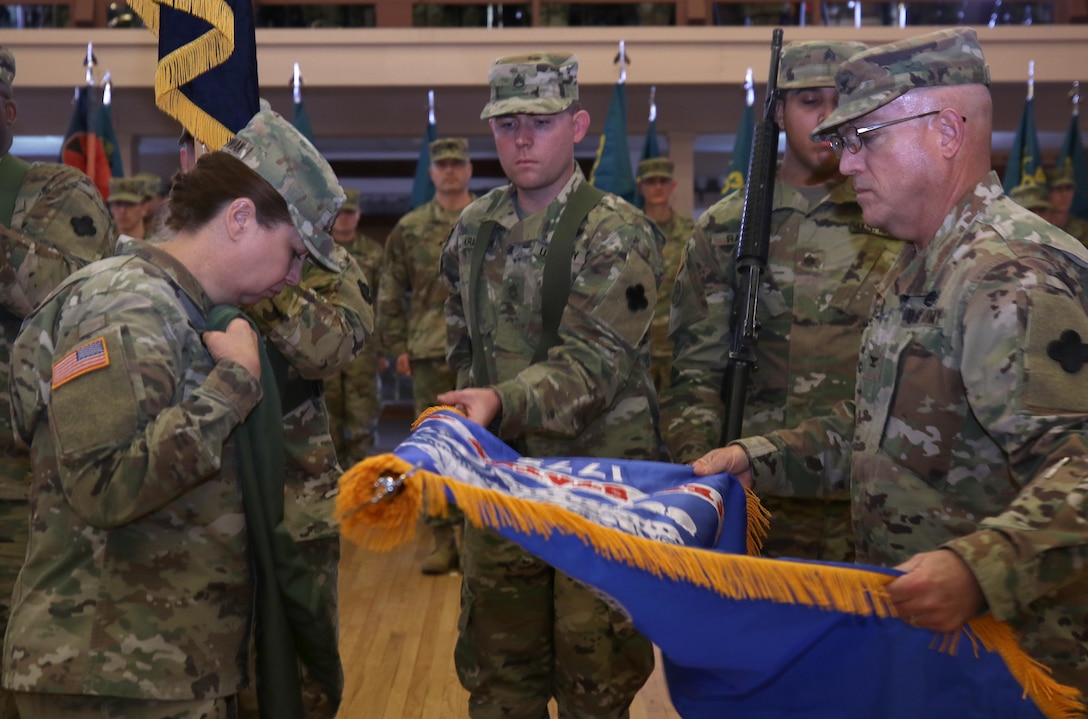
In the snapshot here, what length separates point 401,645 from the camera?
13.8ft

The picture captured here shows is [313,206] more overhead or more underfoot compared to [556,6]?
more underfoot

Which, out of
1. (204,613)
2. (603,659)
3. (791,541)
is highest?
(204,613)

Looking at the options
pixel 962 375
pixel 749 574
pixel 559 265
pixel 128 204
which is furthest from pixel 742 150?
pixel 749 574

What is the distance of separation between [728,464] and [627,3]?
845 cm

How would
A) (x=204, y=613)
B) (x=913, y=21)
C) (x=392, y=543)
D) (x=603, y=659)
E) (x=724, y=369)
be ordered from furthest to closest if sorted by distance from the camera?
1. (x=913, y=21)
2. (x=724, y=369)
3. (x=603, y=659)
4. (x=204, y=613)
5. (x=392, y=543)

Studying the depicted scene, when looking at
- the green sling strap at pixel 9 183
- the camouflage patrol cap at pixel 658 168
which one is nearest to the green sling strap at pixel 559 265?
the green sling strap at pixel 9 183

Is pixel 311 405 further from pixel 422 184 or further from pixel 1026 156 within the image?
pixel 1026 156

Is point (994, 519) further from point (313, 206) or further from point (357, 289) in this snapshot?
point (357, 289)

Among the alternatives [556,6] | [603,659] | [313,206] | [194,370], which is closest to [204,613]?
[194,370]

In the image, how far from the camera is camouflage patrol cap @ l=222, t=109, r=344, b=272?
191cm

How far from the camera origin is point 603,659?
258 centimetres

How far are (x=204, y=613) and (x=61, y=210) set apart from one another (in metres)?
1.45

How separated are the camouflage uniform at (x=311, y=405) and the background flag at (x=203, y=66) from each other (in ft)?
1.46

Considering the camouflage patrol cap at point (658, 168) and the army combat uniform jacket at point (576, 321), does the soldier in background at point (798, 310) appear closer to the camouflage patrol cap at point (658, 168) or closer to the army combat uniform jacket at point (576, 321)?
the army combat uniform jacket at point (576, 321)
